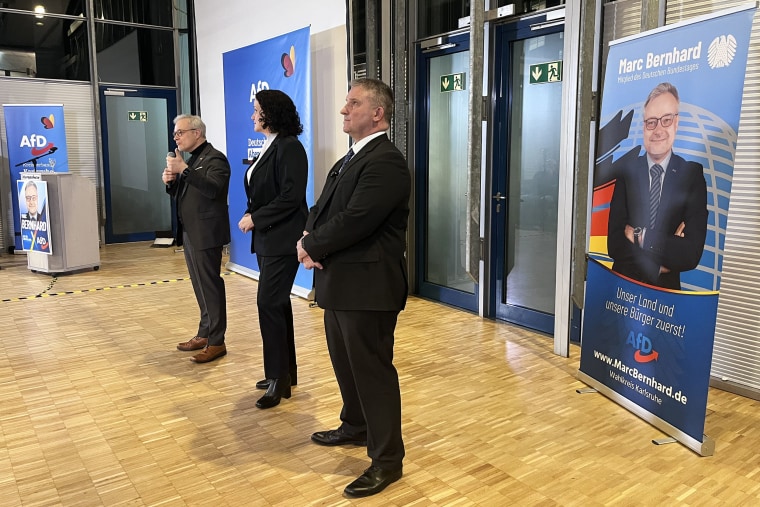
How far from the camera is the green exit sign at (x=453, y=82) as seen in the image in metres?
5.84

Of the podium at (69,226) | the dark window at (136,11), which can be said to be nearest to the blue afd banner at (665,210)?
the podium at (69,226)

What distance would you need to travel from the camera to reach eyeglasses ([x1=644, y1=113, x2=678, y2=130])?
3.26 metres

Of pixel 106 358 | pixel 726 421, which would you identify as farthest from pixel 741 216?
pixel 106 358

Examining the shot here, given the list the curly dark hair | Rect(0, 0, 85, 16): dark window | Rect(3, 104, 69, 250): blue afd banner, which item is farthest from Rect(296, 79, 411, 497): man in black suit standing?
Rect(0, 0, 85, 16): dark window

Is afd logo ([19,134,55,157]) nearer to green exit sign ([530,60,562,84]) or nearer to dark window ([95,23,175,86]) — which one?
dark window ([95,23,175,86])

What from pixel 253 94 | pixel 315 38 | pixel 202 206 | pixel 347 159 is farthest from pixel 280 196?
pixel 253 94

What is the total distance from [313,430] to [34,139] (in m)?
7.70

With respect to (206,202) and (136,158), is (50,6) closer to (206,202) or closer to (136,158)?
(136,158)

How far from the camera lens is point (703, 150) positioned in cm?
307

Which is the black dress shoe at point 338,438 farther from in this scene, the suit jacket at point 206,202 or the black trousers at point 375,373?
the suit jacket at point 206,202

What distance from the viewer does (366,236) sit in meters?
2.62

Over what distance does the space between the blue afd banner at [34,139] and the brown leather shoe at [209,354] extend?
5975 millimetres

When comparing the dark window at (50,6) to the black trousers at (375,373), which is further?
the dark window at (50,6)

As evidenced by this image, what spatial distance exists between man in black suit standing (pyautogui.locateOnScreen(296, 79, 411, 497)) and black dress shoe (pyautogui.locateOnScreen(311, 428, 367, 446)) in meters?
0.38
